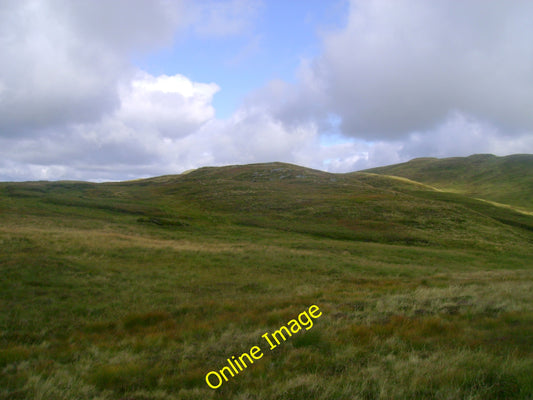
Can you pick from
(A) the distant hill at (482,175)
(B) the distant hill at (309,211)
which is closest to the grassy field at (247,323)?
(B) the distant hill at (309,211)

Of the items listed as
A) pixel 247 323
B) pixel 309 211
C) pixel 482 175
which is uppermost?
pixel 482 175

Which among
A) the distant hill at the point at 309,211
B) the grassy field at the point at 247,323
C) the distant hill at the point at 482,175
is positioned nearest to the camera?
the grassy field at the point at 247,323

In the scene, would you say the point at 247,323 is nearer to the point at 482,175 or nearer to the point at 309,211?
the point at 309,211

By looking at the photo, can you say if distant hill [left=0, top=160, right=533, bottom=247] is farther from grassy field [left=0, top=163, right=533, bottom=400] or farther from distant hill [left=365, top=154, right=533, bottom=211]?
distant hill [left=365, top=154, right=533, bottom=211]

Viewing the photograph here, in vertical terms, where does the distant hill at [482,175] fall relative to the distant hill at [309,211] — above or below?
above

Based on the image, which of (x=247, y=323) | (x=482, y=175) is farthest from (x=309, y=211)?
(x=482, y=175)

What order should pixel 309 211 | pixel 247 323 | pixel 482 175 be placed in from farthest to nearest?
pixel 482 175
pixel 309 211
pixel 247 323

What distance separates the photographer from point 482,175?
140 m

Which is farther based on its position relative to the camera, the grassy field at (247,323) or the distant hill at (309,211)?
the distant hill at (309,211)

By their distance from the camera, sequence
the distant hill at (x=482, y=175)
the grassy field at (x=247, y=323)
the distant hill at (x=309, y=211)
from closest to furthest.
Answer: the grassy field at (x=247, y=323) → the distant hill at (x=309, y=211) → the distant hill at (x=482, y=175)

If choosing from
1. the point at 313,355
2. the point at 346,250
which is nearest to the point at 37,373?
the point at 313,355

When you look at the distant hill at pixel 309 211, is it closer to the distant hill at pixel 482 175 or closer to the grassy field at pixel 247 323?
the grassy field at pixel 247 323

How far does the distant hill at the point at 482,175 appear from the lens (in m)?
106

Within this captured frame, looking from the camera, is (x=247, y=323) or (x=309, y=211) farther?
(x=309, y=211)
